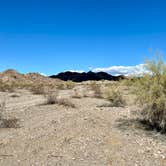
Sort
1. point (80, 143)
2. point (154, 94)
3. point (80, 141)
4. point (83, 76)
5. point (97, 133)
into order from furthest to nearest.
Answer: point (83, 76)
point (154, 94)
point (97, 133)
point (80, 141)
point (80, 143)

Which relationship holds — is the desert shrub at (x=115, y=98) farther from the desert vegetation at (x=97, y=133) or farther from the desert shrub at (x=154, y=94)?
the desert shrub at (x=154, y=94)

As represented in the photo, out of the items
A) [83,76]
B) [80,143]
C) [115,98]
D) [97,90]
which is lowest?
[80,143]

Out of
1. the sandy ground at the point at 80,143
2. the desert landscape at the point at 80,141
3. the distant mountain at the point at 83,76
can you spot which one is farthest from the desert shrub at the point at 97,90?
the distant mountain at the point at 83,76

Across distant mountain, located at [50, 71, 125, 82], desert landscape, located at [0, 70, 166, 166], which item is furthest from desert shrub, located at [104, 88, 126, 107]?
distant mountain, located at [50, 71, 125, 82]

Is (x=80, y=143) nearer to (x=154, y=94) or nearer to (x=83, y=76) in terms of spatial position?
(x=154, y=94)

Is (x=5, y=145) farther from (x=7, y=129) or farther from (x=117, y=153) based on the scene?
(x=117, y=153)

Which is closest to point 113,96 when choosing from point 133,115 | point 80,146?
point 133,115

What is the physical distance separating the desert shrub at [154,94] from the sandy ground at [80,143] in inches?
31.0

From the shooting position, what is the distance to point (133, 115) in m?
14.8

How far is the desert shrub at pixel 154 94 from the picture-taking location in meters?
11.6

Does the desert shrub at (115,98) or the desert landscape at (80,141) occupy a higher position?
the desert shrub at (115,98)

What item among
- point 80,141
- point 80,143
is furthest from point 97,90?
point 80,143

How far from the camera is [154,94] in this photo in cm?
1177

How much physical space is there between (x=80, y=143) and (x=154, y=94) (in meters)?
3.60
